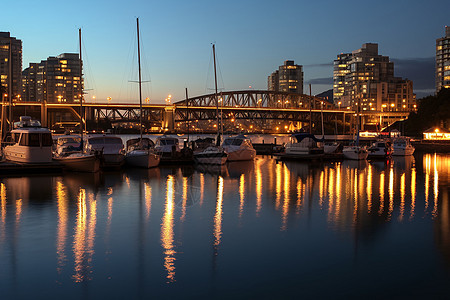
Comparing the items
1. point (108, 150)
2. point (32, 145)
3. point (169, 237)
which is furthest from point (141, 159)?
point (169, 237)

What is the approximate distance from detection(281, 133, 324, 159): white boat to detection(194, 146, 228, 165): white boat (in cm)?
1070

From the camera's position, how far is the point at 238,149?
4941 cm

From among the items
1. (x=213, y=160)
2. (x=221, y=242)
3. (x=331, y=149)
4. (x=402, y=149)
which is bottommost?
(x=221, y=242)

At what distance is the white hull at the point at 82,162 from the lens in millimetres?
35094

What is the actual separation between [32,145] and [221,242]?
23.4 metres

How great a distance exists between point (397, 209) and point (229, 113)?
17016 centimetres

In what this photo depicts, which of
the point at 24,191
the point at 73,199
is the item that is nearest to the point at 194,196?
the point at 73,199

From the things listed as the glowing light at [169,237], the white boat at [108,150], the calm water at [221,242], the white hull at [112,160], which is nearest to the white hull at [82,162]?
the white boat at [108,150]

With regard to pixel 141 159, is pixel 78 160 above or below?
above

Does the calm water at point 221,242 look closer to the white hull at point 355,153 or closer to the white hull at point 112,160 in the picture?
the white hull at point 112,160

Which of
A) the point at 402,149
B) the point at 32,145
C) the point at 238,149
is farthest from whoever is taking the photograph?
the point at 402,149

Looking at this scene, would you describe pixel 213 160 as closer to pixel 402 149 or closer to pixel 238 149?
pixel 238 149

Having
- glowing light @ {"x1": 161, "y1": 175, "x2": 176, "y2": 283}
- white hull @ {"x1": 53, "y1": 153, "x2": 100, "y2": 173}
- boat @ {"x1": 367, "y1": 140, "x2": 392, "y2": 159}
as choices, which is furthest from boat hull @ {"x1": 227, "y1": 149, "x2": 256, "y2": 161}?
glowing light @ {"x1": 161, "y1": 175, "x2": 176, "y2": 283}

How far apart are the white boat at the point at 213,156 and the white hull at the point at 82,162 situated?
1172cm
